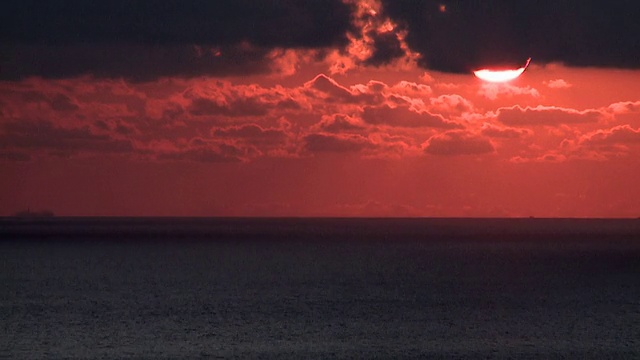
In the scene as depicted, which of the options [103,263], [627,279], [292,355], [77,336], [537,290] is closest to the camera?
[292,355]

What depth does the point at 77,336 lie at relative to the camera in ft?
131

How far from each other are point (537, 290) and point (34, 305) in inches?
1236

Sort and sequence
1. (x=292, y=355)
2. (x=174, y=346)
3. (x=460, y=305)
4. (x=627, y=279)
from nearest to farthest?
(x=292, y=355) → (x=174, y=346) → (x=460, y=305) → (x=627, y=279)

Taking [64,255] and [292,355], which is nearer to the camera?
[292,355]

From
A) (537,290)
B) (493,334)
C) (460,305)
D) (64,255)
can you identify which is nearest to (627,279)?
(537,290)

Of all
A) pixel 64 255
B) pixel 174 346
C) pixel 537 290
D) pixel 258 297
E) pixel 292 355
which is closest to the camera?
pixel 292 355

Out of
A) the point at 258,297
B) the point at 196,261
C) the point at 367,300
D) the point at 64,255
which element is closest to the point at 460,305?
the point at 367,300

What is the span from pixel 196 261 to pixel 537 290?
4574 cm

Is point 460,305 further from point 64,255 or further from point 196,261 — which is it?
point 64,255

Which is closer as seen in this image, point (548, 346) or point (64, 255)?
point (548, 346)

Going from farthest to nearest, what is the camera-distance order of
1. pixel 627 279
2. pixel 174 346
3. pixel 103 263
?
pixel 103 263 → pixel 627 279 → pixel 174 346

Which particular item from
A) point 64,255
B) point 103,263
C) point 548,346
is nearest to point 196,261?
point 103,263

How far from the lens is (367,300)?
56875mm

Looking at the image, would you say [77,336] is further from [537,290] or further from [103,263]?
[103,263]
